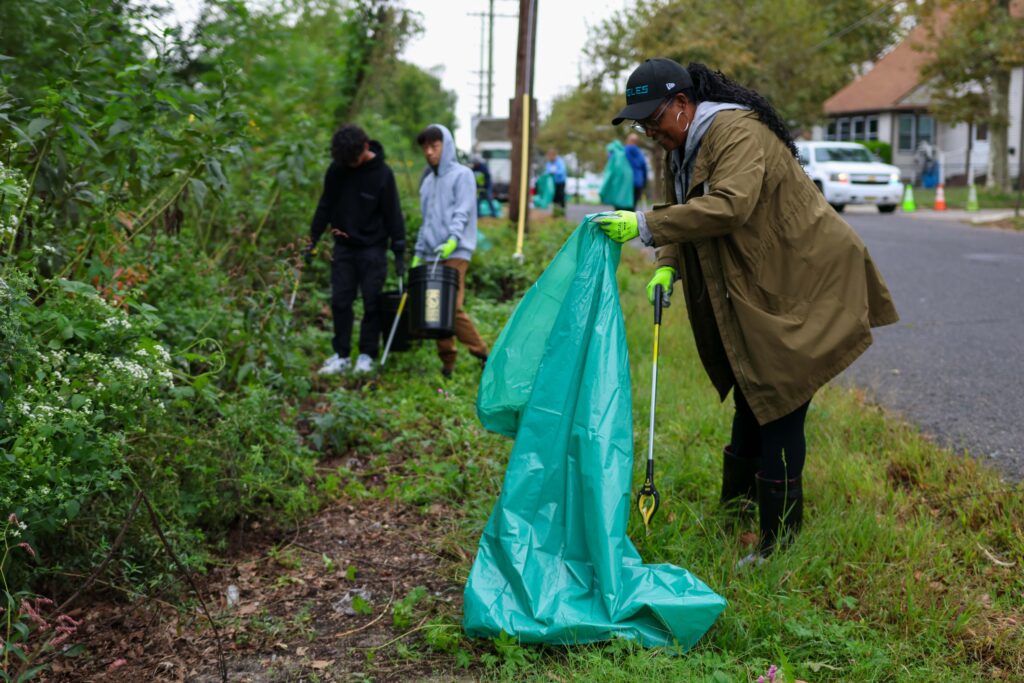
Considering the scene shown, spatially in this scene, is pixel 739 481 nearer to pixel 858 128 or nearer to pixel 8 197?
pixel 8 197

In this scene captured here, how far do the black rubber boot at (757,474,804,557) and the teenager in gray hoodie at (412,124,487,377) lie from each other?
350cm

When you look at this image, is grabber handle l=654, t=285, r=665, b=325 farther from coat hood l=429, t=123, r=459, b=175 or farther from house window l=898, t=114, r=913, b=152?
house window l=898, t=114, r=913, b=152

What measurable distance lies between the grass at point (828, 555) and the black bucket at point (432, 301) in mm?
1194

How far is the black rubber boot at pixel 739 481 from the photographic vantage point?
4.18m

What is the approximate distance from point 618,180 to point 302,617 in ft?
40.3

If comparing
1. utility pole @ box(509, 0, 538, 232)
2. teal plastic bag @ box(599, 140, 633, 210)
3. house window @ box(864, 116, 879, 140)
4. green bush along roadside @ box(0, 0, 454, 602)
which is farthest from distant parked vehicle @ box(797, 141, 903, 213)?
house window @ box(864, 116, 879, 140)

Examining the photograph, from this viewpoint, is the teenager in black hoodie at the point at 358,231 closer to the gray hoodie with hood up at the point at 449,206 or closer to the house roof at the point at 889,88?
the gray hoodie with hood up at the point at 449,206

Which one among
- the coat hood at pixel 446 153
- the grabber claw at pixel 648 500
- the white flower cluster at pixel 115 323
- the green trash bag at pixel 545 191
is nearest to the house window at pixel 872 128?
the green trash bag at pixel 545 191

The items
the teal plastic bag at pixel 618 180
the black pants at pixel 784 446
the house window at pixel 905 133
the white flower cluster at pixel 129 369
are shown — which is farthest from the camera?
the house window at pixel 905 133

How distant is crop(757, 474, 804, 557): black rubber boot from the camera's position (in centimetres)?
381

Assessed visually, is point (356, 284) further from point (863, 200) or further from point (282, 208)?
point (863, 200)

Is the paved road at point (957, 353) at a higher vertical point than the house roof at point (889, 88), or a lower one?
lower

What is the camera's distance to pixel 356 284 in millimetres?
7422

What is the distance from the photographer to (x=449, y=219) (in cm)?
729
